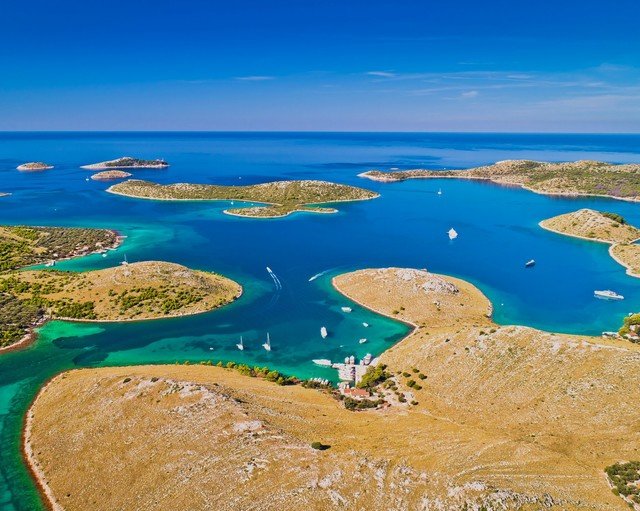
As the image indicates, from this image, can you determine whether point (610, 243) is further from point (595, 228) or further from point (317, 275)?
point (317, 275)

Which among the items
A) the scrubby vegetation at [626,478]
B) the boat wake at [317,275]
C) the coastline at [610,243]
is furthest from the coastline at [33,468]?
the coastline at [610,243]

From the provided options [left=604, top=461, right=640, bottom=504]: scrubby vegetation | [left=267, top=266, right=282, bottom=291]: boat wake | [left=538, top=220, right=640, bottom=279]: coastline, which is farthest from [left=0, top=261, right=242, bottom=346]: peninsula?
[left=538, top=220, right=640, bottom=279]: coastline

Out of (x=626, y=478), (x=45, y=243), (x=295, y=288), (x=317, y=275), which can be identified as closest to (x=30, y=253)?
(x=45, y=243)

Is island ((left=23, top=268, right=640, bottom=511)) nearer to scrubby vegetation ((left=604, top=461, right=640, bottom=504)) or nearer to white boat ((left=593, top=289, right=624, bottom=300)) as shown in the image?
Result: scrubby vegetation ((left=604, top=461, right=640, bottom=504))

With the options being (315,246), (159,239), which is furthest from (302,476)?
(159,239)

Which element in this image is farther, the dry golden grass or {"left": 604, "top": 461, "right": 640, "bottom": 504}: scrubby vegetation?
the dry golden grass

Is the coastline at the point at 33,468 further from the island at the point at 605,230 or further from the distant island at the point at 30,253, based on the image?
the island at the point at 605,230

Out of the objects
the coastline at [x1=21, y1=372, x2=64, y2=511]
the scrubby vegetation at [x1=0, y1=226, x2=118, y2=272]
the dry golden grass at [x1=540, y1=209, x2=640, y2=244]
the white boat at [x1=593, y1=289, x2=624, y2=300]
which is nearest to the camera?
the coastline at [x1=21, y1=372, x2=64, y2=511]
